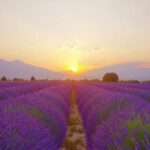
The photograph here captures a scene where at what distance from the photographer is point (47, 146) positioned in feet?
10.8

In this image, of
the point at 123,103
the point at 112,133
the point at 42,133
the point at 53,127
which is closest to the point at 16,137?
the point at 42,133

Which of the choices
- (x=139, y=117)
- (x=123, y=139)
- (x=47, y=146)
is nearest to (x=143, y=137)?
(x=123, y=139)

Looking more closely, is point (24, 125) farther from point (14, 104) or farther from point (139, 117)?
point (14, 104)

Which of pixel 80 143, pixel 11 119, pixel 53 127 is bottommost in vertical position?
pixel 80 143

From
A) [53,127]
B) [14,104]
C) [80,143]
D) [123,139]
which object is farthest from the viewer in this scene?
[80,143]

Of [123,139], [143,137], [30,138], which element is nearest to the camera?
[143,137]

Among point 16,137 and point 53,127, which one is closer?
point 16,137

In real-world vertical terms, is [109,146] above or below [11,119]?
below

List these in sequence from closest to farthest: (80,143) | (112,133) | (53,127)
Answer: (112,133) < (53,127) < (80,143)

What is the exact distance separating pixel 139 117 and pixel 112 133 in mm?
346

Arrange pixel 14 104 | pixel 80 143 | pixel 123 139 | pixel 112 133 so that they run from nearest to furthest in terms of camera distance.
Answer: pixel 123 139 < pixel 112 133 < pixel 14 104 < pixel 80 143

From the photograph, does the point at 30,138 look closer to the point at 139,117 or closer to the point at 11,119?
the point at 11,119

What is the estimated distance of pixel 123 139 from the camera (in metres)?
2.92

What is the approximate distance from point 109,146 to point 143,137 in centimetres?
70
